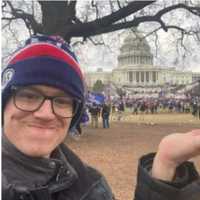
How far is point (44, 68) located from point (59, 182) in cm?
35

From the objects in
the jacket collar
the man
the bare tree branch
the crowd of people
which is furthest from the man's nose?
the crowd of people

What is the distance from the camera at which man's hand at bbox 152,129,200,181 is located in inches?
52.7

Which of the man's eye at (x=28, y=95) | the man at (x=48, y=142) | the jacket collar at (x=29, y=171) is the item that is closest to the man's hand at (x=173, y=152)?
the man at (x=48, y=142)

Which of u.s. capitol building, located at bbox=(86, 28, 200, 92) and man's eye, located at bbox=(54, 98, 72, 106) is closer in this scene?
man's eye, located at bbox=(54, 98, 72, 106)

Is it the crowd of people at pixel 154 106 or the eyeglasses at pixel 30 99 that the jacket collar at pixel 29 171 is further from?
the crowd of people at pixel 154 106

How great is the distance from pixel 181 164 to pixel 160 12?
16230 mm

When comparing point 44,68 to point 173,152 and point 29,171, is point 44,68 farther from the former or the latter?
point 173,152

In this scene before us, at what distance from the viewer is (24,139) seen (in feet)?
4.68

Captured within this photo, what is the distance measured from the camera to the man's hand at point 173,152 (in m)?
1.34

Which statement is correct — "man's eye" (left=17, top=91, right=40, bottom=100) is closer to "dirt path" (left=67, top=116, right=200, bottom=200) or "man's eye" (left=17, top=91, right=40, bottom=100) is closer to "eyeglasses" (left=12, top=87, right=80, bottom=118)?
"eyeglasses" (left=12, top=87, right=80, bottom=118)

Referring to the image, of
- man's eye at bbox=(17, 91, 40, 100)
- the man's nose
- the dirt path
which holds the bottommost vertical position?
the dirt path

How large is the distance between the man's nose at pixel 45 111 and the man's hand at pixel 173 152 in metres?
0.35

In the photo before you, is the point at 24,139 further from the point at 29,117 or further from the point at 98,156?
the point at 98,156

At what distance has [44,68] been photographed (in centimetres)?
146
